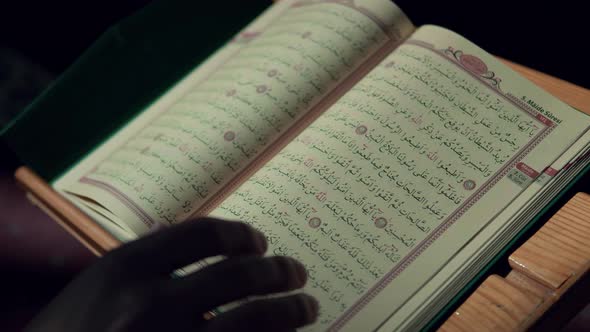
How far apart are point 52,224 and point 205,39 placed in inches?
13.8

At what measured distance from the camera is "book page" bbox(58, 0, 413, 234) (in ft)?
2.19

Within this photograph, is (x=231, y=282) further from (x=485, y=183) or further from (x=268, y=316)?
(x=485, y=183)

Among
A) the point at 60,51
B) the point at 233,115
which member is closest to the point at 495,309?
the point at 233,115

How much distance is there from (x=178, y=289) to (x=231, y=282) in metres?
0.04

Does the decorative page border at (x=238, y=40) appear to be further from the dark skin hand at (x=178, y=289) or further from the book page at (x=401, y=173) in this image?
the dark skin hand at (x=178, y=289)

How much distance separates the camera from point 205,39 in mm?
834

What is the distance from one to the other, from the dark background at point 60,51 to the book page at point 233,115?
0.15m

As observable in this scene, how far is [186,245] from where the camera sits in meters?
0.47

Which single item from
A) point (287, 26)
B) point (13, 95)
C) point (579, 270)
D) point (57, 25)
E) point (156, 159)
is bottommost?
point (579, 270)

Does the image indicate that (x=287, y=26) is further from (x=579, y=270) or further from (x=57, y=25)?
(x=57, y=25)

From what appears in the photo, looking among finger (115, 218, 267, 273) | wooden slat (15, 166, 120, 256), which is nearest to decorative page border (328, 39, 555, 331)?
finger (115, 218, 267, 273)

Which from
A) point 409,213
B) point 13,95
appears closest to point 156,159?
point 409,213

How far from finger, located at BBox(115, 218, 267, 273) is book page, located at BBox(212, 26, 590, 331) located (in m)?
0.10

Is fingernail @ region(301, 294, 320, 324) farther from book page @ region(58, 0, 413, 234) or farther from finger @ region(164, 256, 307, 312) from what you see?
book page @ region(58, 0, 413, 234)
